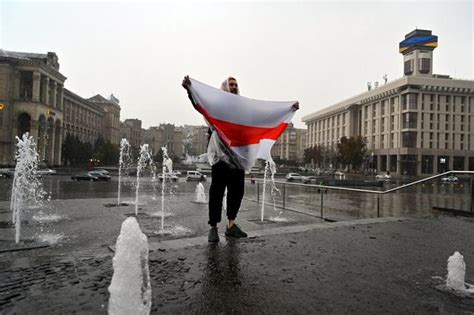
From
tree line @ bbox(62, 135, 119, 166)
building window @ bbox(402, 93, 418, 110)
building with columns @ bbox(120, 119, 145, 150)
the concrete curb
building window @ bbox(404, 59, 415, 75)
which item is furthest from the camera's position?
building with columns @ bbox(120, 119, 145, 150)

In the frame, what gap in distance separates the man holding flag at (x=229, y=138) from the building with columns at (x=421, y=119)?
76.9 metres

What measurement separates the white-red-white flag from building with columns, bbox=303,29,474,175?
76.3m

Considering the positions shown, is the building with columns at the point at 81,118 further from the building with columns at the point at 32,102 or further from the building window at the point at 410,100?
the building window at the point at 410,100

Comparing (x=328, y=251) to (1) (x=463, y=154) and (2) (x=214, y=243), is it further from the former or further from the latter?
(1) (x=463, y=154)

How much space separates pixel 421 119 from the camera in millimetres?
75250

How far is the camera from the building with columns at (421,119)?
7494 centimetres

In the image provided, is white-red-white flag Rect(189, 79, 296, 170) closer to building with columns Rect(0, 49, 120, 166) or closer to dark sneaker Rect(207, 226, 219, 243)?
dark sneaker Rect(207, 226, 219, 243)

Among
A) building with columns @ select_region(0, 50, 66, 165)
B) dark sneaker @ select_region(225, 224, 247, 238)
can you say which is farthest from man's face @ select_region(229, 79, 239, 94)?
building with columns @ select_region(0, 50, 66, 165)

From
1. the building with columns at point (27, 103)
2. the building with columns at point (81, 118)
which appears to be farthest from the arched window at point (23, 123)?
the building with columns at point (81, 118)

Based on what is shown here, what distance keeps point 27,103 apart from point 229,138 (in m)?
72.4

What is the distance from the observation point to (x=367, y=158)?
280 feet

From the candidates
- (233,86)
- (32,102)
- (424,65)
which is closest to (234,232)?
(233,86)

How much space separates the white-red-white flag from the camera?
17.0ft

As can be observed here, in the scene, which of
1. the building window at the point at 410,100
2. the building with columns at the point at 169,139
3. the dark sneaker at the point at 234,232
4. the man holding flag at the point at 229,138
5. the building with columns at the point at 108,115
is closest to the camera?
the man holding flag at the point at 229,138
